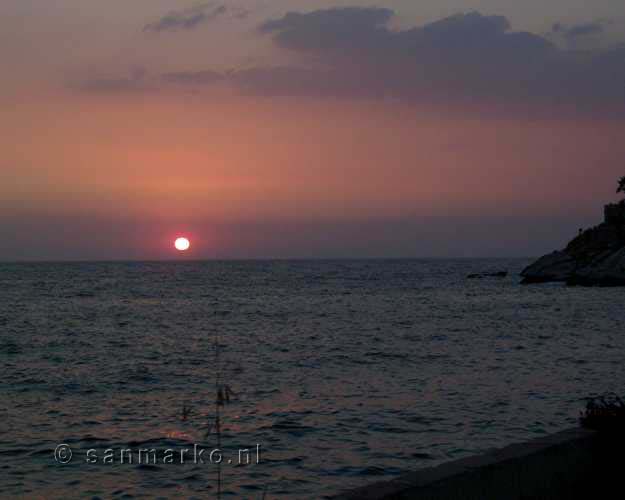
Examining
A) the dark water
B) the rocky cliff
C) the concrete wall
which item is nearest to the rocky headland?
the rocky cliff

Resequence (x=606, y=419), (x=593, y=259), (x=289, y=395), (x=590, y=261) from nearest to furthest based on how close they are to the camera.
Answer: (x=606, y=419), (x=289, y=395), (x=593, y=259), (x=590, y=261)

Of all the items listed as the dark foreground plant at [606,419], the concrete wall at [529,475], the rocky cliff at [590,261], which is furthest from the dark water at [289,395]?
the rocky cliff at [590,261]

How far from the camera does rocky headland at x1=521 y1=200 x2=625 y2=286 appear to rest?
289 ft

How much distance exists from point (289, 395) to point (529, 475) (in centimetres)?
1402

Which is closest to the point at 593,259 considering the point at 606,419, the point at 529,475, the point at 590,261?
the point at 590,261

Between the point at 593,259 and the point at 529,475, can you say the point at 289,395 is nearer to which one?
the point at 529,475

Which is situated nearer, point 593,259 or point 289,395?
point 289,395

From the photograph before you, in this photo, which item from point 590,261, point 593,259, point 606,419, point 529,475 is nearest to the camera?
point 529,475

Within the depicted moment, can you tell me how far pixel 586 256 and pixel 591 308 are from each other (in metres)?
49.3

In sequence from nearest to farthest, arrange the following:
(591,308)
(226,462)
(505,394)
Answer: (226,462) < (505,394) < (591,308)

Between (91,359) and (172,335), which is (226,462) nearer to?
(91,359)

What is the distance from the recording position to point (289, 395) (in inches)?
849

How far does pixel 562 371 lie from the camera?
2600 cm

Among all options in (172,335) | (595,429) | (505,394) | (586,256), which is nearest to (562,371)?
(505,394)
